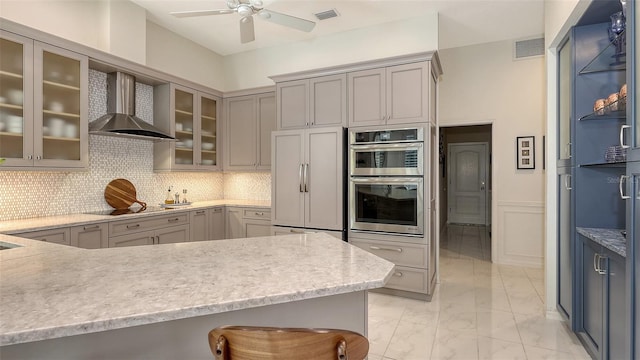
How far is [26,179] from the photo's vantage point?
312cm

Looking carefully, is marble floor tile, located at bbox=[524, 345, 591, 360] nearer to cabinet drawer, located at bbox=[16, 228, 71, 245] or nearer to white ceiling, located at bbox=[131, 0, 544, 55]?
white ceiling, located at bbox=[131, 0, 544, 55]

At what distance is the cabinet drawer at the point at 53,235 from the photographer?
2636 millimetres

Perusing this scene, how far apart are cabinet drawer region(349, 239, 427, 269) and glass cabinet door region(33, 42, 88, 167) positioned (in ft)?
9.78

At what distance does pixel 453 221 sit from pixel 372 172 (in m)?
6.09

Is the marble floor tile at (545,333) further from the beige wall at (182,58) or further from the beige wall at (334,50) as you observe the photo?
the beige wall at (182,58)

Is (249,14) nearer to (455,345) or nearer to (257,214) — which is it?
(257,214)

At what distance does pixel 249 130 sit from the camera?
4816 mm

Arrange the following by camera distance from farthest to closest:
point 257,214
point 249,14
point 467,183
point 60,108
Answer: point 467,183 < point 257,214 < point 60,108 < point 249,14

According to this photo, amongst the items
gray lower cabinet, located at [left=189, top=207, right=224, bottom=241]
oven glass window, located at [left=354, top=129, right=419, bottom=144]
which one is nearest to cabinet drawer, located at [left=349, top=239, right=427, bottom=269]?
oven glass window, located at [left=354, top=129, right=419, bottom=144]

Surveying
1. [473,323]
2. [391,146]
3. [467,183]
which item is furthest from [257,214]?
[467,183]

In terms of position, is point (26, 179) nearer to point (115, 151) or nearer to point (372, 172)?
point (115, 151)

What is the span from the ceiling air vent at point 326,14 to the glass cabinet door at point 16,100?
2848 millimetres

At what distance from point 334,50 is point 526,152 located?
300 centimetres

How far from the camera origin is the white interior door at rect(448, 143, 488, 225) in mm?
8258
